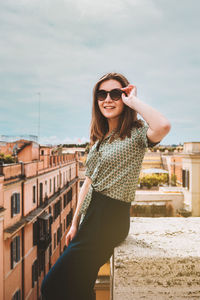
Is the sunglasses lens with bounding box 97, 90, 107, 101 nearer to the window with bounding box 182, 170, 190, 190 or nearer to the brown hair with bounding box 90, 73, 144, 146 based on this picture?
the brown hair with bounding box 90, 73, 144, 146

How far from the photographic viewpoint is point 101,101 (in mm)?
1884

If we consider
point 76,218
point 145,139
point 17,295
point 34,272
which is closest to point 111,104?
point 145,139

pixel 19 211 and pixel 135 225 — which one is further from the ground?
pixel 135 225

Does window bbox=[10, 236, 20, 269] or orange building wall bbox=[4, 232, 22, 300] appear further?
window bbox=[10, 236, 20, 269]

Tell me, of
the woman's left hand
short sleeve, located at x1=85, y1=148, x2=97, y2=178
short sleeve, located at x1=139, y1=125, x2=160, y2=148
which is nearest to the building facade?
short sleeve, located at x1=85, y1=148, x2=97, y2=178

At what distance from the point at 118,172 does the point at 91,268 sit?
610 millimetres

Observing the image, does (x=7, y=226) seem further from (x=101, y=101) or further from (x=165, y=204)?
(x=101, y=101)

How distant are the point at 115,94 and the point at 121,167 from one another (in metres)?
0.54

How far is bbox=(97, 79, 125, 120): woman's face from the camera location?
1.83 meters

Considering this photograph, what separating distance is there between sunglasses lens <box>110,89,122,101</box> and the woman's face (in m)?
0.02

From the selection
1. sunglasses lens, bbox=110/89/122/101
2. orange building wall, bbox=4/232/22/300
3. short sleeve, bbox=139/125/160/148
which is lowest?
orange building wall, bbox=4/232/22/300

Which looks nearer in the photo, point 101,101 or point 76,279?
point 76,279

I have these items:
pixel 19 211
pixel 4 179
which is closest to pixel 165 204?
pixel 19 211

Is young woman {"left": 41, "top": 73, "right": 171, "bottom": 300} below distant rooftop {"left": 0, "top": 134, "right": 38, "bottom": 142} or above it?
below
